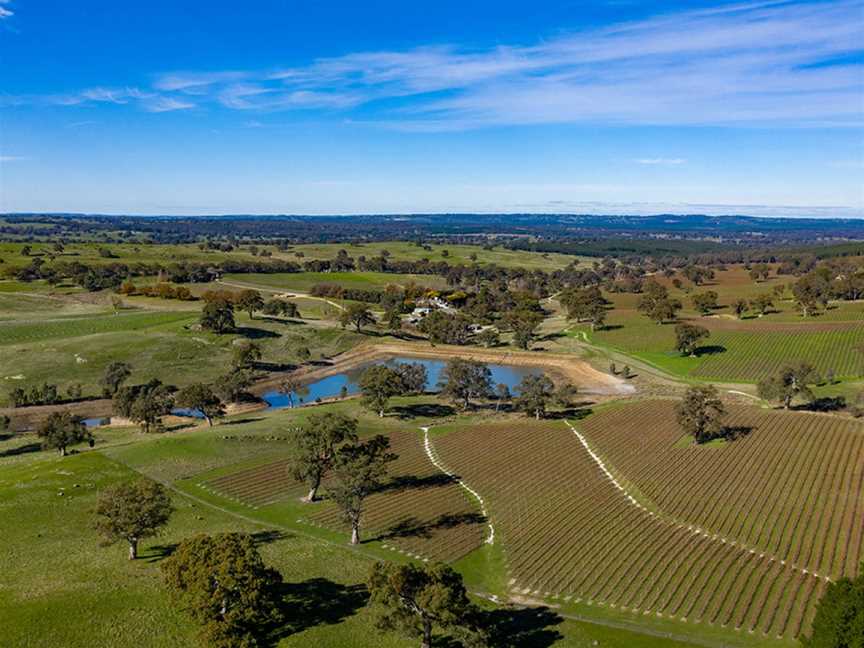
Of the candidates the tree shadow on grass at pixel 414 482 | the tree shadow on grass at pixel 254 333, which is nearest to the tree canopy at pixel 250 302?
the tree shadow on grass at pixel 254 333

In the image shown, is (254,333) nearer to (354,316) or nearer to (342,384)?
(354,316)

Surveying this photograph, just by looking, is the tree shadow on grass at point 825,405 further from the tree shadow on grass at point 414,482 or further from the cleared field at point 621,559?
the tree shadow on grass at point 414,482

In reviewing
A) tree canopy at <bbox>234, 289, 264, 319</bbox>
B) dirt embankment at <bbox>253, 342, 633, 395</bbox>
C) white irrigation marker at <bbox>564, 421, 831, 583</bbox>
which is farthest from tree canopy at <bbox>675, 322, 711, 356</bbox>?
tree canopy at <bbox>234, 289, 264, 319</bbox>

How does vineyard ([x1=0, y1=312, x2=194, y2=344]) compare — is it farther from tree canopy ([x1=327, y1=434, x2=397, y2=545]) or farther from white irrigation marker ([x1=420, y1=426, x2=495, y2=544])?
tree canopy ([x1=327, y1=434, x2=397, y2=545])

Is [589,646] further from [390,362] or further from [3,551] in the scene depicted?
[390,362]


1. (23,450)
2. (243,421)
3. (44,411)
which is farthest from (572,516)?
(44,411)

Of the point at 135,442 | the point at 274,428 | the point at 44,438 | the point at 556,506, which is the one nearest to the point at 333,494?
the point at 556,506
